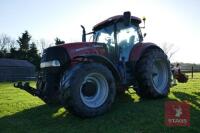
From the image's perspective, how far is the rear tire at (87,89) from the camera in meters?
6.67

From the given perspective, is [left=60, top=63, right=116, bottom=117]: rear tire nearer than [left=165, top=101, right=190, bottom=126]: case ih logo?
No

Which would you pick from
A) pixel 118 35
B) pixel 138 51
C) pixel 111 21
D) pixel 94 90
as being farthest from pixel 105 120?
pixel 111 21

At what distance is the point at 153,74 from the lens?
9.31 metres

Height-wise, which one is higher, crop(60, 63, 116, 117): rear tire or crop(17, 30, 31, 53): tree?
crop(17, 30, 31, 53): tree

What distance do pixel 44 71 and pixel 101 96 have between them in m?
1.72

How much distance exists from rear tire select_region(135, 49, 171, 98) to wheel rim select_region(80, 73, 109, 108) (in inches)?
66.8

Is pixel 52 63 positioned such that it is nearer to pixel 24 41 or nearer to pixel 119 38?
pixel 119 38

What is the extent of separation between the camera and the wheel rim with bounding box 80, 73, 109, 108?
7.27m

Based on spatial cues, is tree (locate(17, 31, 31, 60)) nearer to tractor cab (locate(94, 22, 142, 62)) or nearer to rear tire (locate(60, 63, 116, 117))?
tractor cab (locate(94, 22, 142, 62))

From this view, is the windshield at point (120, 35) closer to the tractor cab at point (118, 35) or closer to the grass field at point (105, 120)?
the tractor cab at point (118, 35)

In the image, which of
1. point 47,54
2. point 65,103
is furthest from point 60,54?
point 65,103

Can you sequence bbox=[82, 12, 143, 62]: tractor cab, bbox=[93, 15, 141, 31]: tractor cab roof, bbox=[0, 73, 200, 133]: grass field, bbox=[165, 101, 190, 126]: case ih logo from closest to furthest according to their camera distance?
bbox=[165, 101, 190, 126]: case ih logo < bbox=[0, 73, 200, 133]: grass field < bbox=[82, 12, 143, 62]: tractor cab < bbox=[93, 15, 141, 31]: tractor cab roof

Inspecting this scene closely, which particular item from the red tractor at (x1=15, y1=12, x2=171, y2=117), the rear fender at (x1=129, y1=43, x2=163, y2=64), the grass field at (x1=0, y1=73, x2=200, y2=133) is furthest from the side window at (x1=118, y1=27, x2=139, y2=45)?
the grass field at (x1=0, y1=73, x2=200, y2=133)

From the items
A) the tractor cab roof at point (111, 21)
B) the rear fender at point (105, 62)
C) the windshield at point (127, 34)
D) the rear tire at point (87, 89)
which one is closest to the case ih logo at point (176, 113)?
the rear tire at point (87, 89)
